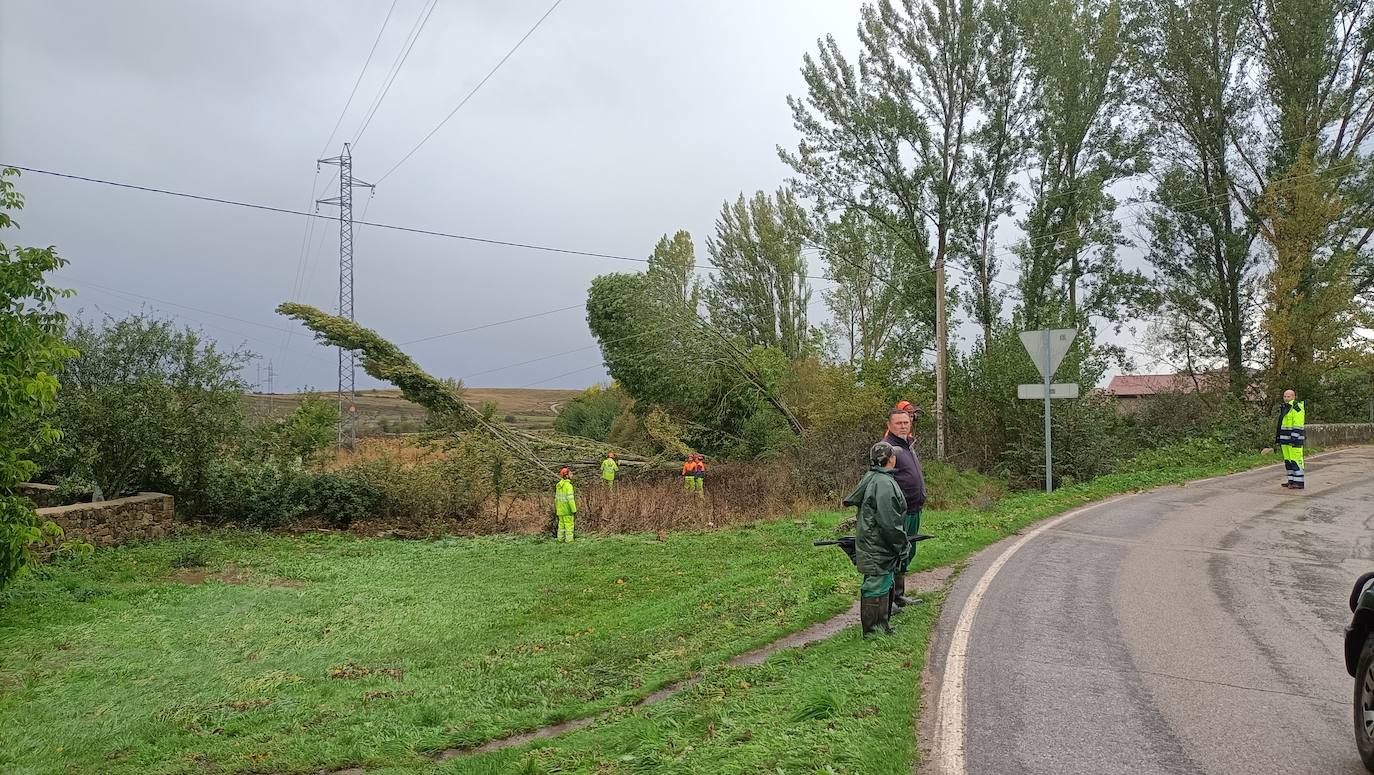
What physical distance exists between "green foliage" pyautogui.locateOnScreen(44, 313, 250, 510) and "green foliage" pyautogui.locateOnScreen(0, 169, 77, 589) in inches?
287

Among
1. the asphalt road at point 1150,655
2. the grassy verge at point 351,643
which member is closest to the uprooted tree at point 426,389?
the grassy verge at point 351,643

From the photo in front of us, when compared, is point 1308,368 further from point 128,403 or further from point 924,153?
point 128,403

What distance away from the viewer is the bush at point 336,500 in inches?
815

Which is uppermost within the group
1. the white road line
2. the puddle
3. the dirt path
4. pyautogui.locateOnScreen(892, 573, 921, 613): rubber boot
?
pyautogui.locateOnScreen(892, 573, 921, 613): rubber boot

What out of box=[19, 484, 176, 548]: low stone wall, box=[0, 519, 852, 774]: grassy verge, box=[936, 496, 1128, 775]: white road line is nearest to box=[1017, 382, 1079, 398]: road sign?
box=[0, 519, 852, 774]: grassy verge

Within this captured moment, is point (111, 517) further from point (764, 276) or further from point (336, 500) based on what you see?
point (764, 276)

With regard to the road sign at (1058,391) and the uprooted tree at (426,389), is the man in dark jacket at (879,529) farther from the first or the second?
the uprooted tree at (426,389)

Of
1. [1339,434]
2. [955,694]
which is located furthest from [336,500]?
[1339,434]

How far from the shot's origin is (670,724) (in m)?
5.45

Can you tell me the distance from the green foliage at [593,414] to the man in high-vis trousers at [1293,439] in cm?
2641

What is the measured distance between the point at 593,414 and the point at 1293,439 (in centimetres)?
3117

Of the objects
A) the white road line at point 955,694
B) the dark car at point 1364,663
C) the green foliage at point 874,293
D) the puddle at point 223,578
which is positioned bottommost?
the puddle at point 223,578

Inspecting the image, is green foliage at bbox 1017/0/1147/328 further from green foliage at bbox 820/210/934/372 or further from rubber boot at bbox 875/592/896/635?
rubber boot at bbox 875/592/896/635

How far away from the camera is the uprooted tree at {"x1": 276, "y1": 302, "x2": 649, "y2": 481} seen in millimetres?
22062
